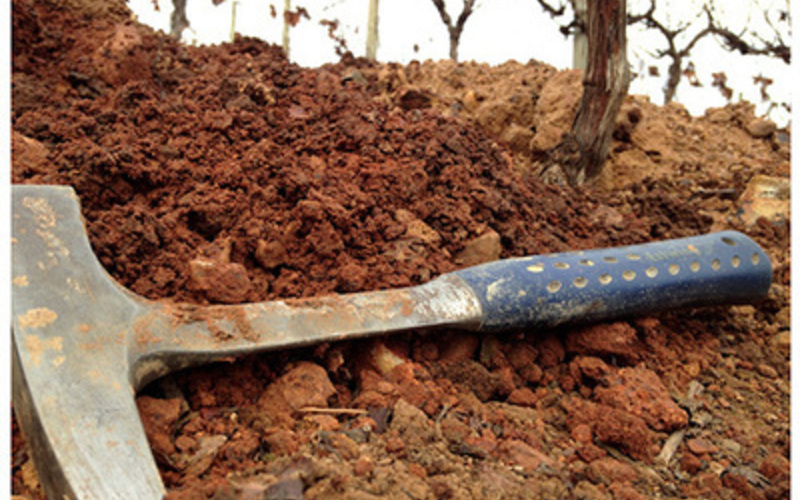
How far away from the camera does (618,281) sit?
6.68 ft

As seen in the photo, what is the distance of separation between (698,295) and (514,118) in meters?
1.56

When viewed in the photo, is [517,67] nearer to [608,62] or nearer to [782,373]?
[608,62]

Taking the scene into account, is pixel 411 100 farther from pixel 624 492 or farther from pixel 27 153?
pixel 624 492

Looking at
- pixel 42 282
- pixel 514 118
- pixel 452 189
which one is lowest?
pixel 42 282

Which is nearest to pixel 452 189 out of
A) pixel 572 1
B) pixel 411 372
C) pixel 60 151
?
pixel 411 372

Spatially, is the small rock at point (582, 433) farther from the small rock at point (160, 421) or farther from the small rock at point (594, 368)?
the small rock at point (160, 421)

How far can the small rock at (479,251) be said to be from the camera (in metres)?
2.18

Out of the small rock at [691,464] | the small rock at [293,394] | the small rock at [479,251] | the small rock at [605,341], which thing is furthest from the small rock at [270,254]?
the small rock at [691,464]

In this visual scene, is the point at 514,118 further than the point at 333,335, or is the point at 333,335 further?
the point at 514,118

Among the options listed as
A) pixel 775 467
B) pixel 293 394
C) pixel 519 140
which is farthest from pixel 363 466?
pixel 519 140

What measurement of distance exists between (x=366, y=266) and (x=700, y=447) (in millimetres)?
1076

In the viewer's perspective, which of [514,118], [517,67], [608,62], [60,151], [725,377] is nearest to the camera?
[60,151]

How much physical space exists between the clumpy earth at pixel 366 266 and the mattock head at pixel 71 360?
10 cm

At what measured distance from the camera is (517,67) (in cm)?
410
